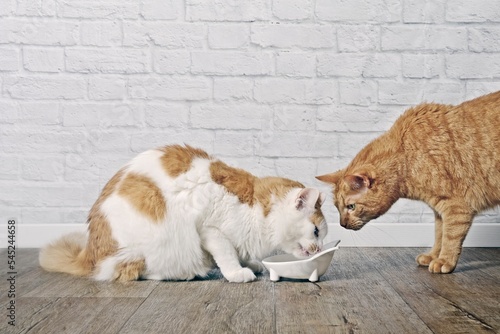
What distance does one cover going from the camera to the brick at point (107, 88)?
2871 mm

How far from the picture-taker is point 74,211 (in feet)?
9.48

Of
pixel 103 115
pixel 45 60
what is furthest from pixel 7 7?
pixel 103 115

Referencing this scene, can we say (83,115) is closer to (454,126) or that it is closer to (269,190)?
(269,190)

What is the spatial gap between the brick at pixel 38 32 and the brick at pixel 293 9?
0.88 metres

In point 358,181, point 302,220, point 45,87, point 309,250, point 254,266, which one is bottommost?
point 254,266

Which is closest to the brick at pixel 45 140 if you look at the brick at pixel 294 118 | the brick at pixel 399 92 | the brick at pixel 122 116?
the brick at pixel 122 116

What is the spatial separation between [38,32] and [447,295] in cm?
202

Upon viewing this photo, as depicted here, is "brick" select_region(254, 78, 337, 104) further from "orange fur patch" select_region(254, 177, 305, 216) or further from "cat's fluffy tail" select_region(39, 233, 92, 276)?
"cat's fluffy tail" select_region(39, 233, 92, 276)

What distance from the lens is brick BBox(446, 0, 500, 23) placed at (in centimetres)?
287

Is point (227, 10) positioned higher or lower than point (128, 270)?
higher

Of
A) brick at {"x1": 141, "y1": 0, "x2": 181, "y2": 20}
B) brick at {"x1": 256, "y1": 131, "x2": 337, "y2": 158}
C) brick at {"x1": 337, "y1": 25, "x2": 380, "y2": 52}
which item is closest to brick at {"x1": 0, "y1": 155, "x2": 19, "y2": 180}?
brick at {"x1": 141, "y1": 0, "x2": 181, "y2": 20}

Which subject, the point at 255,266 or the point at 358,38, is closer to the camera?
the point at 255,266

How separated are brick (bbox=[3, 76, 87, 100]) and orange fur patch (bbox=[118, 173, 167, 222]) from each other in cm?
87

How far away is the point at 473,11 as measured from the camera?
9.42 ft
